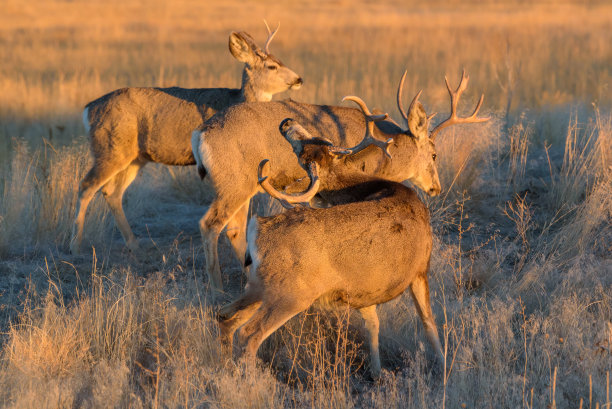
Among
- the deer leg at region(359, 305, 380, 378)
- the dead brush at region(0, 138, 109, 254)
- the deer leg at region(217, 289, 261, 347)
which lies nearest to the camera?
the deer leg at region(217, 289, 261, 347)

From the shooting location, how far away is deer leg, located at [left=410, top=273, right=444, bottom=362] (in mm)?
5426

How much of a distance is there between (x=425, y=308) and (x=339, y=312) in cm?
90

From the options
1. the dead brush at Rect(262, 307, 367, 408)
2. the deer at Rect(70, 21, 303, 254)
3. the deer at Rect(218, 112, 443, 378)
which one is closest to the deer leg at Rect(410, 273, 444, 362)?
the deer at Rect(218, 112, 443, 378)

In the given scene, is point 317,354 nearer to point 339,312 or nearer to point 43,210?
point 339,312

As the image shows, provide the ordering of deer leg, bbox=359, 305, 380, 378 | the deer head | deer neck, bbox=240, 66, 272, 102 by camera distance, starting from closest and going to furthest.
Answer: deer leg, bbox=359, 305, 380, 378
the deer head
deer neck, bbox=240, 66, 272, 102

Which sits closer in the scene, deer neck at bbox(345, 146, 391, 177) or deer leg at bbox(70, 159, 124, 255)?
deer neck at bbox(345, 146, 391, 177)

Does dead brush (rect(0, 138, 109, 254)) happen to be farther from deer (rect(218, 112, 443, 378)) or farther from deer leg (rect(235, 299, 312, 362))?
deer leg (rect(235, 299, 312, 362))

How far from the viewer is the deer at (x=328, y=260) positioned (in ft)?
15.7

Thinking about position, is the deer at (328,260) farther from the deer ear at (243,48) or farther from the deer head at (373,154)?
the deer ear at (243,48)

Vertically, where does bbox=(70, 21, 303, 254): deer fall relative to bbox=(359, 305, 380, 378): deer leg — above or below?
above

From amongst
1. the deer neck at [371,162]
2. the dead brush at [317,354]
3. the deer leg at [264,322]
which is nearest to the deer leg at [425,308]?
the dead brush at [317,354]

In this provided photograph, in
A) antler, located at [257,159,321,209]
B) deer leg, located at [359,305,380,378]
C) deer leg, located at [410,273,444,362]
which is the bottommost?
deer leg, located at [359,305,380,378]

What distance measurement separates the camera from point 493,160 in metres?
10.1

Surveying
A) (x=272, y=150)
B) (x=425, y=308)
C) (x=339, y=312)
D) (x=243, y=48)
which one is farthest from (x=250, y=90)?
(x=425, y=308)
